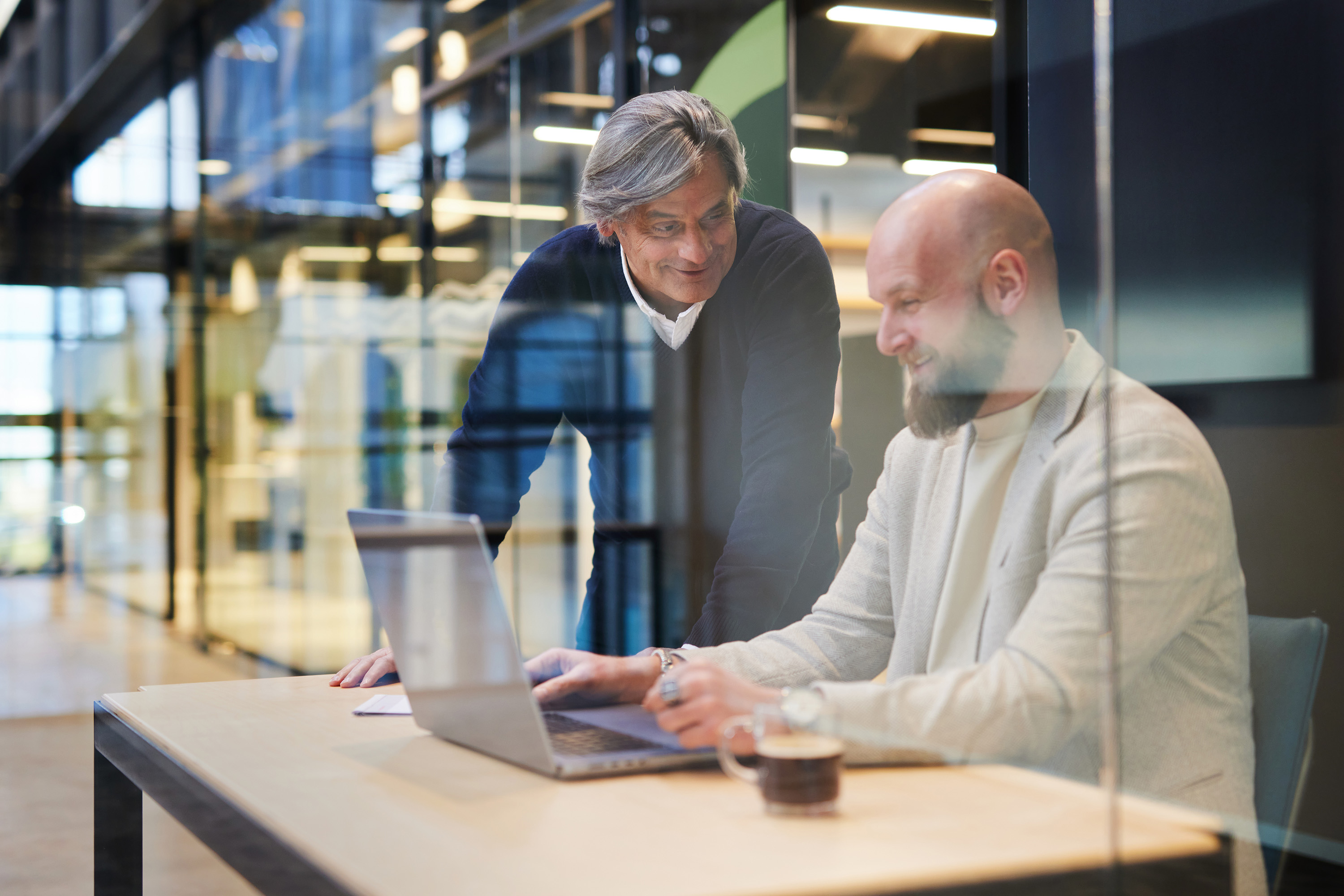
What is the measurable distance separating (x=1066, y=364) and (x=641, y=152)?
972mm

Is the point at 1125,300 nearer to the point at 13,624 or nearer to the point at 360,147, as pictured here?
the point at 360,147

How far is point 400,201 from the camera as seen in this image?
17.1 feet

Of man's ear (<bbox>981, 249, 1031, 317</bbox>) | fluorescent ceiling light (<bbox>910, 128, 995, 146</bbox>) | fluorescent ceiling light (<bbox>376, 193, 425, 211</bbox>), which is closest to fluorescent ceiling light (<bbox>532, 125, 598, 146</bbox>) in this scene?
fluorescent ceiling light (<bbox>376, 193, 425, 211</bbox>)

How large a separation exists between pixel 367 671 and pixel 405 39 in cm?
393

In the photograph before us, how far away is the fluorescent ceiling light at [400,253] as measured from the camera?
514cm

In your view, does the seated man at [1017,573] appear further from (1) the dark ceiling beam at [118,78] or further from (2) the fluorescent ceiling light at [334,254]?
(1) the dark ceiling beam at [118,78]

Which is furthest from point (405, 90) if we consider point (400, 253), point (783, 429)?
point (783, 429)

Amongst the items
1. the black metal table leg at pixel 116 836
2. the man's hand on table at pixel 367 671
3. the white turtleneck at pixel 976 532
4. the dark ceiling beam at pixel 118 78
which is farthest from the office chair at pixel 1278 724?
the dark ceiling beam at pixel 118 78

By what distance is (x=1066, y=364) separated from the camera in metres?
1.34

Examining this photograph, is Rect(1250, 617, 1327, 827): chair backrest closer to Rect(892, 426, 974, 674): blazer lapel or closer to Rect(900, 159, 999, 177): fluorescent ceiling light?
Rect(892, 426, 974, 674): blazer lapel

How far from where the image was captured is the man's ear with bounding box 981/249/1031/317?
1383 millimetres

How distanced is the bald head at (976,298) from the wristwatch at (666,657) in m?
0.43

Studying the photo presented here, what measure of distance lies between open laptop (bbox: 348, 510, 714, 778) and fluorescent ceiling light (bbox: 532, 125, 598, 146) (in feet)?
8.51

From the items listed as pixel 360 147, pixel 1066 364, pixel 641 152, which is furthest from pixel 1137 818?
pixel 360 147
